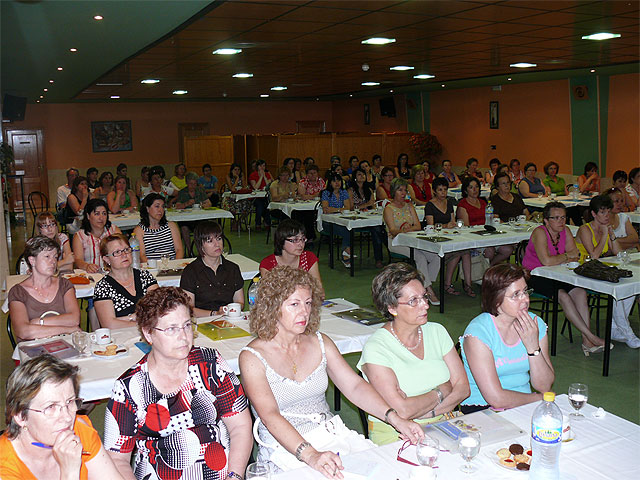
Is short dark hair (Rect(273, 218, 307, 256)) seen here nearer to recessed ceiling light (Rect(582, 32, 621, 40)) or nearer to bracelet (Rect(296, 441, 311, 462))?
bracelet (Rect(296, 441, 311, 462))

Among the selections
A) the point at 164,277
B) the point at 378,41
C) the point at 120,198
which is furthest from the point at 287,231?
the point at 120,198

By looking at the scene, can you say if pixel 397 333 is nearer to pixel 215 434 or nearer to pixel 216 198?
pixel 215 434

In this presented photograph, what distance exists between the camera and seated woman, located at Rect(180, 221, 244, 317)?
15.2 feet

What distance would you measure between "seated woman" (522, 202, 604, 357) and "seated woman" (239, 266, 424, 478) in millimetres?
3153

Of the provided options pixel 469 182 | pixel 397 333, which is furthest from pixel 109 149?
pixel 397 333

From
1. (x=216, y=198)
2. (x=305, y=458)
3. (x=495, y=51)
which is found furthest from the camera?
(x=216, y=198)

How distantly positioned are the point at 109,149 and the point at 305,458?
17.8m

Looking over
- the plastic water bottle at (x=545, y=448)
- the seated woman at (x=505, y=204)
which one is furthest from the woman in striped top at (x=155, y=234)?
the plastic water bottle at (x=545, y=448)

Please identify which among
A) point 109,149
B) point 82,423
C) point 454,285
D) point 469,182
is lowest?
point 454,285

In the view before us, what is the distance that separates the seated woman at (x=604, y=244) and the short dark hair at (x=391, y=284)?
337 centimetres

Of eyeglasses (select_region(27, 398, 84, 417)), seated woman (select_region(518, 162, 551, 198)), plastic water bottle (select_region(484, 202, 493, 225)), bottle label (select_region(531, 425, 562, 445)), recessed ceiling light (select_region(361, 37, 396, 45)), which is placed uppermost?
recessed ceiling light (select_region(361, 37, 396, 45))

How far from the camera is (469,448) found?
89.0 inches

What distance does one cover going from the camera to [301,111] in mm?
21234

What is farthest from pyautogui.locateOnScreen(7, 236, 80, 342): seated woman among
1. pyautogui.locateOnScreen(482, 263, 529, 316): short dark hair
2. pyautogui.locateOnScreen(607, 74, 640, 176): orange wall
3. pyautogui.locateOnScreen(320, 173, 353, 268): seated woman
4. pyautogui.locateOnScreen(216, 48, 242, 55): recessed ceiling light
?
pyautogui.locateOnScreen(607, 74, 640, 176): orange wall
